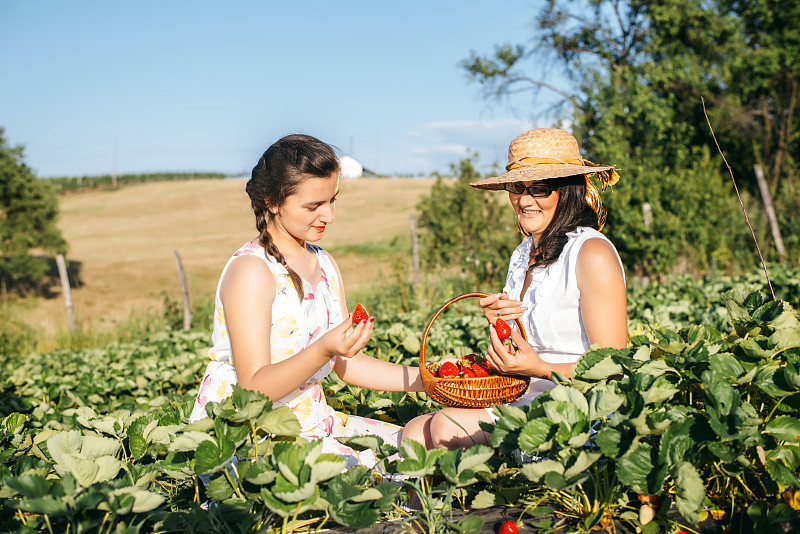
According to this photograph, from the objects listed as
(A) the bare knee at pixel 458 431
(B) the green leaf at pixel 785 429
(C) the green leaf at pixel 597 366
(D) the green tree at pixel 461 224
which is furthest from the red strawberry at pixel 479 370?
(D) the green tree at pixel 461 224

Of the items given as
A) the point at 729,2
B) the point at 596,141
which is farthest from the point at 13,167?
the point at 729,2

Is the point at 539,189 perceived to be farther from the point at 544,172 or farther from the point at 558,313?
the point at 558,313

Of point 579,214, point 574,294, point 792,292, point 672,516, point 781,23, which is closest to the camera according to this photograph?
point 672,516

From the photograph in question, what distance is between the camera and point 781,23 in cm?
1614

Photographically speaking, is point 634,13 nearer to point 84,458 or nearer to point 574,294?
point 574,294

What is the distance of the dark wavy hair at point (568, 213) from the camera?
2.47 meters

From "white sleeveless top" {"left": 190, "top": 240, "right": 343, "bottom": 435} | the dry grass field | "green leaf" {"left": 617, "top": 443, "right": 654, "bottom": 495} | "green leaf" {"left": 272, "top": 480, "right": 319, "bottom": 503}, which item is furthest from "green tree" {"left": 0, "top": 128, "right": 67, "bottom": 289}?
"green leaf" {"left": 617, "top": 443, "right": 654, "bottom": 495}

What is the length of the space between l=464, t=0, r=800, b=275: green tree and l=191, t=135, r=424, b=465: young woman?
755 cm

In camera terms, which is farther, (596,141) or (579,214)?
(596,141)

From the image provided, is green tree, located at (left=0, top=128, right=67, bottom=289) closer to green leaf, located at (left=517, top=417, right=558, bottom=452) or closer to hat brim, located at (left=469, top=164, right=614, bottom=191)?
hat brim, located at (left=469, top=164, right=614, bottom=191)

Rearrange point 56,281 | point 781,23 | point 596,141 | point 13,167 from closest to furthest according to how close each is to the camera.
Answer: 1. point 596,141
2. point 781,23
3. point 13,167
4. point 56,281

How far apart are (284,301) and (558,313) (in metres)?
1.01

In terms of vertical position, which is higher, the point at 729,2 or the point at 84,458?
the point at 729,2

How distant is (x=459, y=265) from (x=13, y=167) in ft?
57.4
